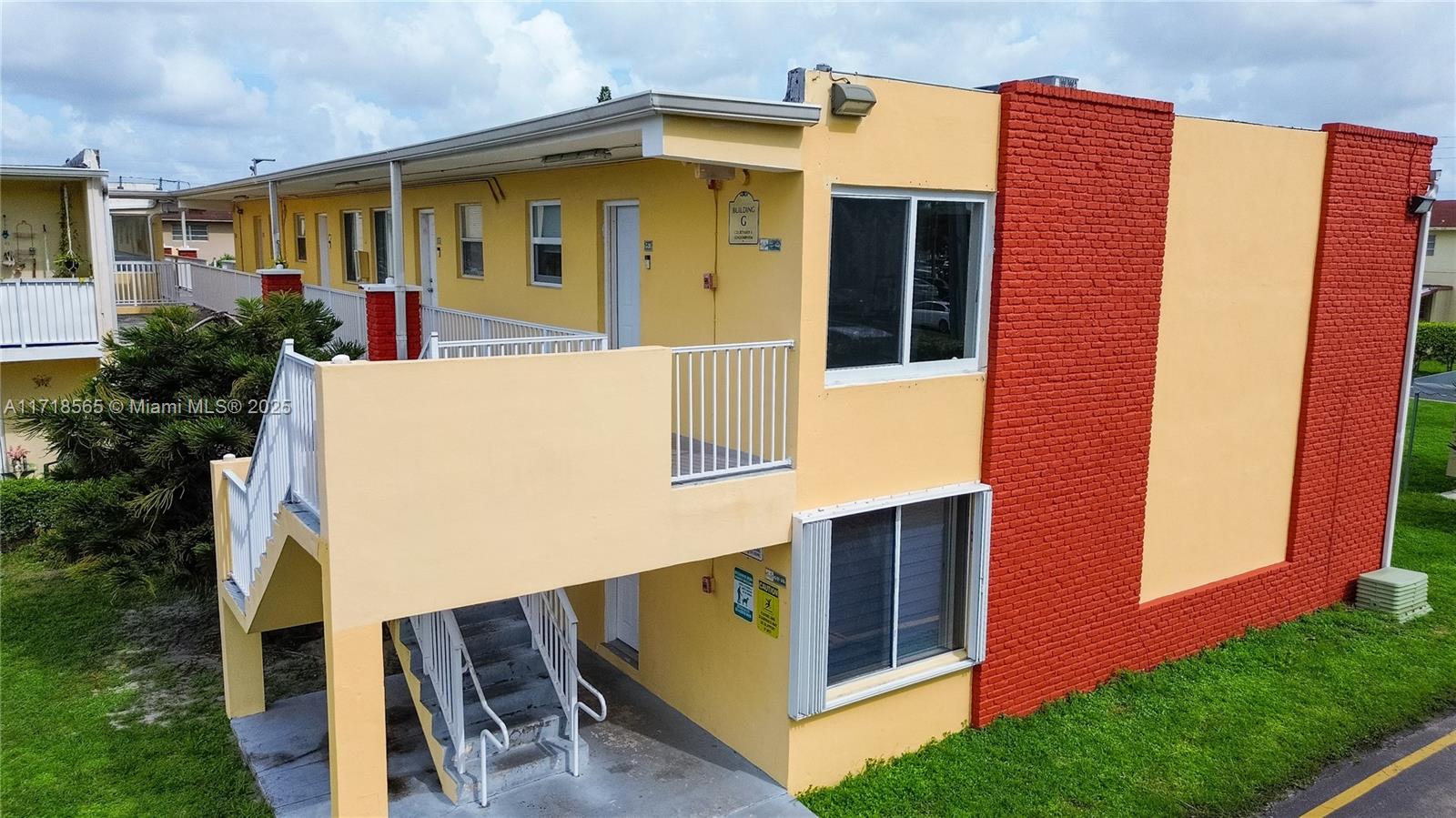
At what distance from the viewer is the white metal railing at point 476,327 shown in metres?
10.3

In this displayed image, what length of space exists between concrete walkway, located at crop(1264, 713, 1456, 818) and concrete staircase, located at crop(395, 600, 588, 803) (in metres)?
6.44

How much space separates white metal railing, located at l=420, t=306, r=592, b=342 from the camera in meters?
10.3

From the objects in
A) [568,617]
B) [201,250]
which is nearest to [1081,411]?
[568,617]

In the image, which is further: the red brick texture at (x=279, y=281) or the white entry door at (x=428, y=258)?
the white entry door at (x=428, y=258)

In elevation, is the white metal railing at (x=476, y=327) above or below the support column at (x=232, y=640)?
above

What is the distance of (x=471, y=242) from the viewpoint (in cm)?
1460

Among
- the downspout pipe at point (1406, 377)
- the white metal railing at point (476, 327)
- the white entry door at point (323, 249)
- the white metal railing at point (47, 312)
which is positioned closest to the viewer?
the white metal railing at point (476, 327)

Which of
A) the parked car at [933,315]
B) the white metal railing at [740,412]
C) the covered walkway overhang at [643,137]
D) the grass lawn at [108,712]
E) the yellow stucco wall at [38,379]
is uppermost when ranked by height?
the covered walkway overhang at [643,137]

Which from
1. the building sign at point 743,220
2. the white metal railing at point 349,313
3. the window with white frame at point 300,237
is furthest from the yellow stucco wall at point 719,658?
the window with white frame at point 300,237

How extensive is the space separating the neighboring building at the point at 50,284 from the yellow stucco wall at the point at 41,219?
2cm

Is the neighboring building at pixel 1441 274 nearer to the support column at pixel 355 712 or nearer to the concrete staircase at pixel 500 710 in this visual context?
the concrete staircase at pixel 500 710

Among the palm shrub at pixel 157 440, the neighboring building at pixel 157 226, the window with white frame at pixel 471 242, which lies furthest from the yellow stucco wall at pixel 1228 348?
the neighboring building at pixel 157 226

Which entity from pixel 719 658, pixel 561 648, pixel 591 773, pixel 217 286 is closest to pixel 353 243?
pixel 217 286

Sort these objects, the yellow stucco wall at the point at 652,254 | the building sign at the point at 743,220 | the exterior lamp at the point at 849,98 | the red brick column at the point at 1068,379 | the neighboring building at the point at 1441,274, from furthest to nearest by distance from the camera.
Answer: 1. the neighboring building at the point at 1441,274
2. the red brick column at the point at 1068,379
3. the building sign at the point at 743,220
4. the yellow stucco wall at the point at 652,254
5. the exterior lamp at the point at 849,98
